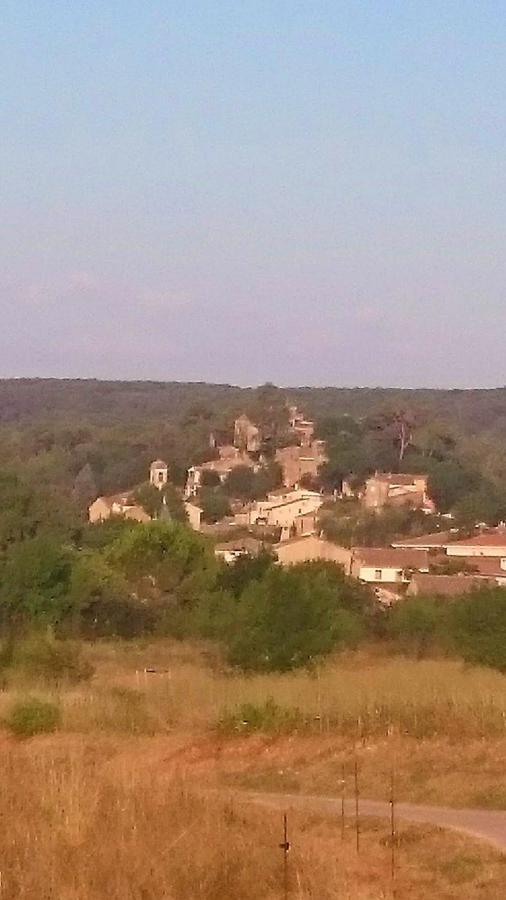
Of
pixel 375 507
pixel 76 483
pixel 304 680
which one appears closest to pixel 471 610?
pixel 304 680

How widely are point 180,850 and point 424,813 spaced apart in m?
4.20

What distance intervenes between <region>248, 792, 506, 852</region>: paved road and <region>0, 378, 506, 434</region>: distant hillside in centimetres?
12976

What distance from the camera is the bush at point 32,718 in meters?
17.0

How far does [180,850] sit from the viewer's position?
8875mm

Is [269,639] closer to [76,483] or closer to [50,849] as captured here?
[50,849]

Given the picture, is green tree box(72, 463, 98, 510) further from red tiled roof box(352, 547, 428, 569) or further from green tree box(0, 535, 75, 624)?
green tree box(0, 535, 75, 624)

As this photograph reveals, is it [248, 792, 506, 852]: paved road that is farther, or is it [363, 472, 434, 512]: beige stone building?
[363, 472, 434, 512]: beige stone building

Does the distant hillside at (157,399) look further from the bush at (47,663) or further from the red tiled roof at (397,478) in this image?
the bush at (47,663)

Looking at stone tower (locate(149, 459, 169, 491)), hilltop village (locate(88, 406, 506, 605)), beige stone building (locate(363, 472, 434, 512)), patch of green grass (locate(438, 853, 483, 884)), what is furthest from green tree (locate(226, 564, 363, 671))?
stone tower (locate(149, 459, 169, 491))

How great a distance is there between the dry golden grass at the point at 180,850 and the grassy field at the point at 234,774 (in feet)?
0.05

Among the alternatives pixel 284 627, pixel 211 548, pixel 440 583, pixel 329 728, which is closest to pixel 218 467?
pixel 440 583

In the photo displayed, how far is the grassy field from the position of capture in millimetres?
8633

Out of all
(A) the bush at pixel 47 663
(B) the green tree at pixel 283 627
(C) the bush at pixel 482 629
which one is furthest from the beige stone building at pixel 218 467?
(A) the bush at pixel 47 663

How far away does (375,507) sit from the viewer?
7638cm
